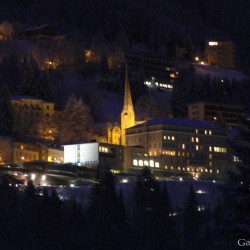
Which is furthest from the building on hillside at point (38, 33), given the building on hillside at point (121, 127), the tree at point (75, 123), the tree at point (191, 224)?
the tree at point (191, 224)

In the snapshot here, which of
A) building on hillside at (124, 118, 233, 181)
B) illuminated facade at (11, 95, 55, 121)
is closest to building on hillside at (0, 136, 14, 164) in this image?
illuminated facade at (11, 95, 55, 121)

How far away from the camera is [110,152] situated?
3910 inches

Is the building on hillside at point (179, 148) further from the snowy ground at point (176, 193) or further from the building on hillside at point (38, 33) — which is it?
the building on hillside at point (38, 33)

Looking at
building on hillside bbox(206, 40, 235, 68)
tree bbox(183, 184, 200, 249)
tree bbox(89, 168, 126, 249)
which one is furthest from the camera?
building on hillside bbox(206, 40, 235, 68)

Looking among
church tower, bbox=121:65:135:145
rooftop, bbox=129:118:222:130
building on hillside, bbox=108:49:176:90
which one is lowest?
rooftop, bbox=129:118:222:130

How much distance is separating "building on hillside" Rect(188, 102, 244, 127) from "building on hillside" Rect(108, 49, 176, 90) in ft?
49.7

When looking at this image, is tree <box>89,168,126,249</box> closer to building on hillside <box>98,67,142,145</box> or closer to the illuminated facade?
building on hillside <box>98,67,142,145</box>

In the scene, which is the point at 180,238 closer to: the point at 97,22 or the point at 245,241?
the point at 245,241

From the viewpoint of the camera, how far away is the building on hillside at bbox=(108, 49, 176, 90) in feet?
457

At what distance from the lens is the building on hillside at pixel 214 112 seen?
12331 centimetres

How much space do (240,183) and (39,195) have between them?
57612mm

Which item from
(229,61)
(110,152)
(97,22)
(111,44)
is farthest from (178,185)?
(97,22)

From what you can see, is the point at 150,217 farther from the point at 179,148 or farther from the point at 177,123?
the point at 177,123

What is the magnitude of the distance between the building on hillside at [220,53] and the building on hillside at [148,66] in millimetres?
19839
